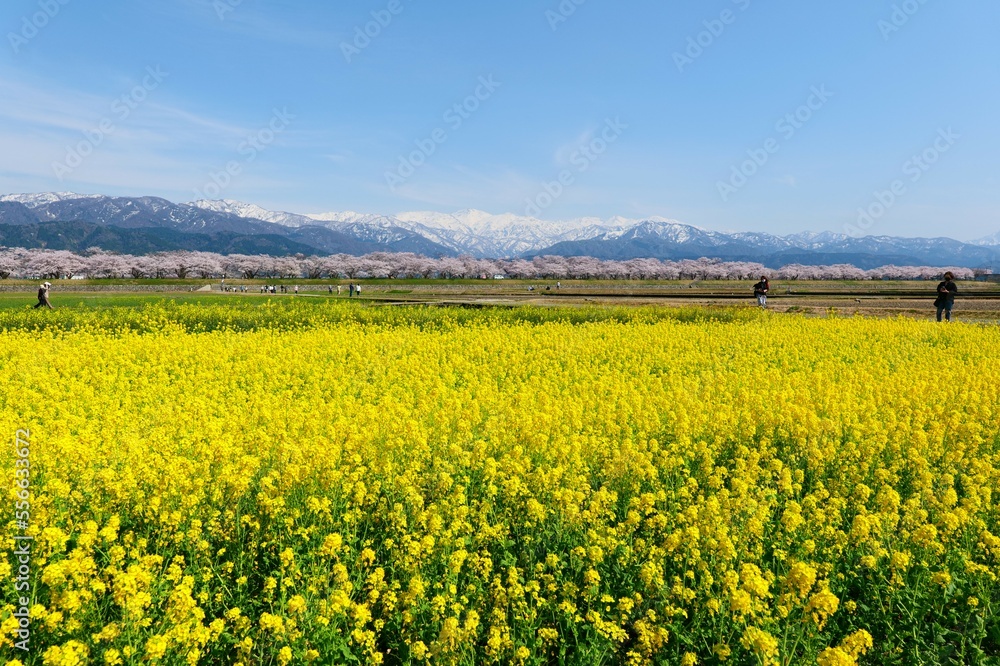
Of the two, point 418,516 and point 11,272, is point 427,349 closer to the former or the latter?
point 418,516

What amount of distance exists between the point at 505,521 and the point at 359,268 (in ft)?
575

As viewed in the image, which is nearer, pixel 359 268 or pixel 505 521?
pixel 505 521

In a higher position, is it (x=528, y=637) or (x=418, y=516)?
(x=418, y=516)

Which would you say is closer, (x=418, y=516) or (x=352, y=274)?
(x=418, y=516)

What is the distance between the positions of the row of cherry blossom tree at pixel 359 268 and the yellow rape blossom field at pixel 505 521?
492 feet

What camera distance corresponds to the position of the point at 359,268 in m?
174

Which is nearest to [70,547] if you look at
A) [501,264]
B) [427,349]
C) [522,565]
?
[522,565]

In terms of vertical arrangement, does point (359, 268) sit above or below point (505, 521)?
above

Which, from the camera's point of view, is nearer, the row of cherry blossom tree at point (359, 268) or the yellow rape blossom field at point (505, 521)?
the yellow rape blossom field at point (505, 521)

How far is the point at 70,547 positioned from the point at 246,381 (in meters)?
6.72

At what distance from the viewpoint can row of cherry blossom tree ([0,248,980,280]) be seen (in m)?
145

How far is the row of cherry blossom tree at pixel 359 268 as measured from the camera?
145 m

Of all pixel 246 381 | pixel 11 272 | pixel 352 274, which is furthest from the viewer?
pixel 352 274

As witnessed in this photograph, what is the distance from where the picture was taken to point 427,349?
52.1ft
